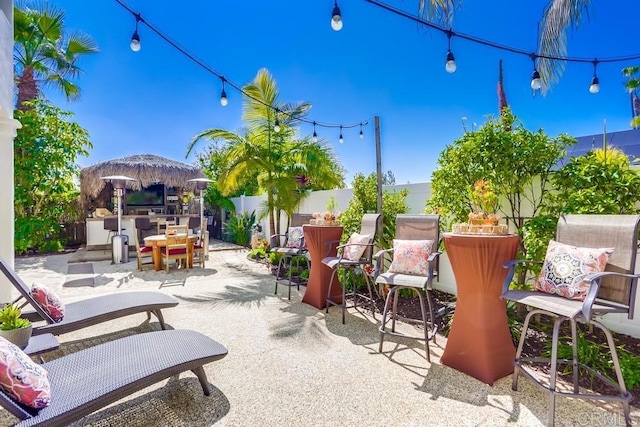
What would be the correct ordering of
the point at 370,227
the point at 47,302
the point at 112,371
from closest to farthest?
the point at 112,371 → the point at 47,302 → the point at 370,227

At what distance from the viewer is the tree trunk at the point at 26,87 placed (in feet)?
30.9

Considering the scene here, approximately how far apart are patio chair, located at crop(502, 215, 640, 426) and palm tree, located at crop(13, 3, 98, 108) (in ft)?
39.7

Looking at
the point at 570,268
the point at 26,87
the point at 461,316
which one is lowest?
the point at 461,316

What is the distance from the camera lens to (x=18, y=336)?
2.27 m

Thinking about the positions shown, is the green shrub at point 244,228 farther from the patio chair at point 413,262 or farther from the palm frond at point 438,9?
the palm frond at point 438,9

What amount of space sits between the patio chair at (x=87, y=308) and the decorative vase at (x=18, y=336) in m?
0.44

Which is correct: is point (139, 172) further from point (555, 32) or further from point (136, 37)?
point (555, 32)

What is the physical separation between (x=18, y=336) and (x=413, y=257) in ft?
11.0

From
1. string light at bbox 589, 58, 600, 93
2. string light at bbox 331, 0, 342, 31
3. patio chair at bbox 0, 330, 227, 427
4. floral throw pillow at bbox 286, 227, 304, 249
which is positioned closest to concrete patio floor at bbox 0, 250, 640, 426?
patio chair at bbox 0, 330, 227, 427

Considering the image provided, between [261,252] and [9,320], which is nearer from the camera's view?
[9,320]

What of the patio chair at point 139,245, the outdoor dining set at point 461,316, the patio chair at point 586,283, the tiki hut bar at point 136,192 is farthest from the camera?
the tiki hut bar at point 136,192

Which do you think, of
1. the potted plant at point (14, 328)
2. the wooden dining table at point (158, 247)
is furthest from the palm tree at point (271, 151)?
the potted plant at point (14, 328)

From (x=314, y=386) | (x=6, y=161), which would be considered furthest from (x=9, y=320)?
(x=6, y=161)

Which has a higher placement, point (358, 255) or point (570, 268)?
point (570, 268)
